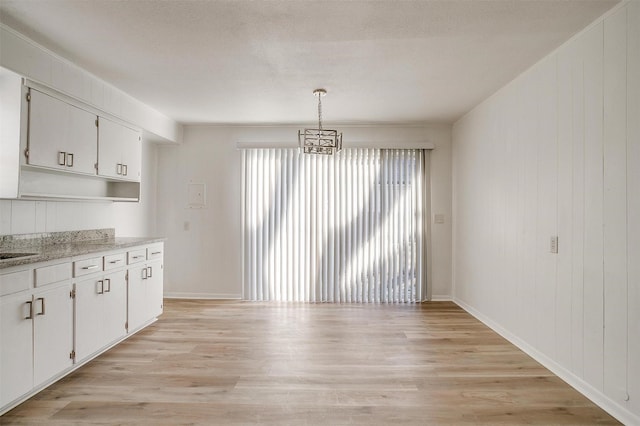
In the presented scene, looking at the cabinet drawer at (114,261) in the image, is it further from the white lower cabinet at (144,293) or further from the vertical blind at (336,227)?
the vertical blind at (336,227)

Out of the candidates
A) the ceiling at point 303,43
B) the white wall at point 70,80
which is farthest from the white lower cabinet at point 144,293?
the ceiling at point 303,43

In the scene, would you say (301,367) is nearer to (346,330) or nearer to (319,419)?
(319,419)

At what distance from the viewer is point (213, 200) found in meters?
5.62

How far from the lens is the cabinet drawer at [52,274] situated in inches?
100

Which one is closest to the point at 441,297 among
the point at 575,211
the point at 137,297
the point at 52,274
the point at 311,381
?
the point at 575,211

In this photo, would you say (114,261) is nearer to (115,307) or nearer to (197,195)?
(115,307)

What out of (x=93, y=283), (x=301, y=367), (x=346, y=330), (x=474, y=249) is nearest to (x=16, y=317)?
(x=93, y=283)

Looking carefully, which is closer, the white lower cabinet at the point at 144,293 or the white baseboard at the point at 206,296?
the white lower cabinet at the point at 144,293

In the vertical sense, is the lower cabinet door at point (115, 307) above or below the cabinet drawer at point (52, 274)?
below

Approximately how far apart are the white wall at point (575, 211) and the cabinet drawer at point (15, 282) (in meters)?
3.91

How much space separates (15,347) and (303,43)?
9.58 ft

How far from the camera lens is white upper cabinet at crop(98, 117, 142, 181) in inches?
146

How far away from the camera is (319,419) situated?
2328 millimetres

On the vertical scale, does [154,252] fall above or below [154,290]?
above
